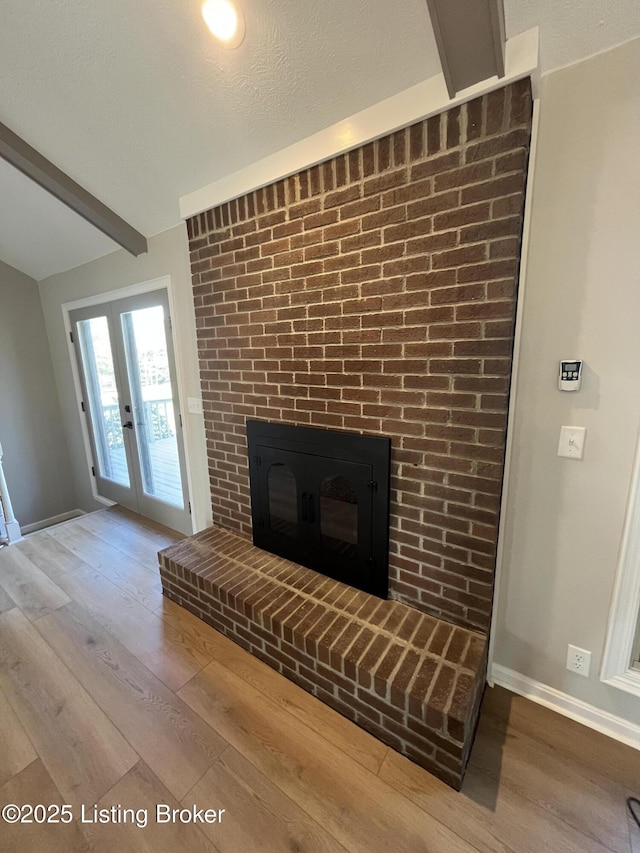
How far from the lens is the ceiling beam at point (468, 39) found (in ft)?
3.24

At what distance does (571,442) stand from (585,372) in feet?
0.84

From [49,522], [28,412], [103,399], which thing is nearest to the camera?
[103,399]

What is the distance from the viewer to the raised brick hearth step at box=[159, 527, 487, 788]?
4.03 feet

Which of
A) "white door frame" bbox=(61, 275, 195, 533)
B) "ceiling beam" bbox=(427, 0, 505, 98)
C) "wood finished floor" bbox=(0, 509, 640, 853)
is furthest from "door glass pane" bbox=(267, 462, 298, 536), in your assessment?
"ceiling beam" bbox=(427, 0, 505, 98)

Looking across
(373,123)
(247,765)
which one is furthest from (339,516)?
(373,123)

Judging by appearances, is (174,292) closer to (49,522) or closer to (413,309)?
(413,309)

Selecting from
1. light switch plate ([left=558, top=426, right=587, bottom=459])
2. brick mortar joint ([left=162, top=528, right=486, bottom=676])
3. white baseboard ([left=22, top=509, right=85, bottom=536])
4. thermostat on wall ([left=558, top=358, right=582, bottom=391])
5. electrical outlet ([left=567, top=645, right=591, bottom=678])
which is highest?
thermostat on wall ([left=558, top=358, right=582, bottom=391])

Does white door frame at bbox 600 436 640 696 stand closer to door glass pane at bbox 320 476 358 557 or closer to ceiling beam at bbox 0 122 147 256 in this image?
door glass pane at bbox 320 476 358 557

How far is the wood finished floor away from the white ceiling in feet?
7.90

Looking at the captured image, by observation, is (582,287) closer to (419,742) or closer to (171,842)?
Answer: (419,742)

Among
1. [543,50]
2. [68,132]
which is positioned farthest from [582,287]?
[68,132]

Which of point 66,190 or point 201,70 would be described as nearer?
point 201,70

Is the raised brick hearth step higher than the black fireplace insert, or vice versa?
the black fireplace insert

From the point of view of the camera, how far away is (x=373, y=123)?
54.4 inches
